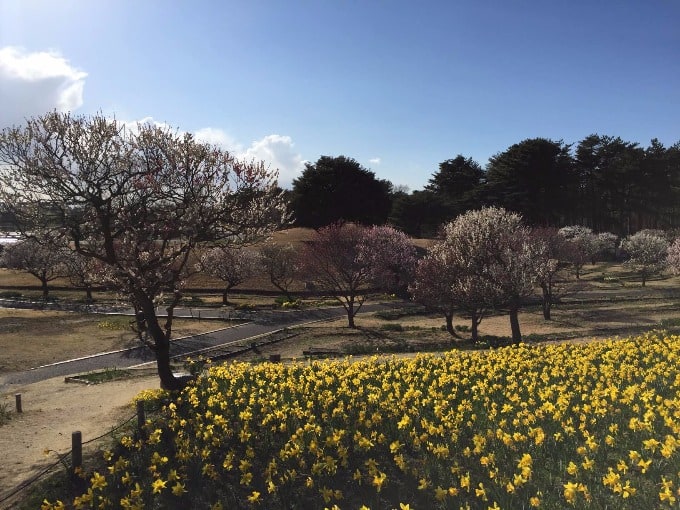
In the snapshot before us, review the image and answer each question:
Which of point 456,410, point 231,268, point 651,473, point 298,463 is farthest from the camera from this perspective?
point 231,268

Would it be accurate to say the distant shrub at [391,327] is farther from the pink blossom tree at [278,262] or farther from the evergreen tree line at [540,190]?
the evergreen tree line at [540,190]

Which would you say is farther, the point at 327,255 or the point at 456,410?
the point at 327,255

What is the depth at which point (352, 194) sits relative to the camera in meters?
73.8

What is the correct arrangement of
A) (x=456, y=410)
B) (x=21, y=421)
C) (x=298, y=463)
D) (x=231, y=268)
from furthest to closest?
(x=231, y=268)
(x=21, y=421)
(x=456, y=410)
(x=298, y=463)

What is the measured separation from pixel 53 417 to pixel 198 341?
15419 millimetres

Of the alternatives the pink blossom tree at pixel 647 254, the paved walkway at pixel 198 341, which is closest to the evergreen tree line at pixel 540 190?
the pink blossom tree at pixel 647 254

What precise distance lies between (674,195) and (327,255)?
198ft

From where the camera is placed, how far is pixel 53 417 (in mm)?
13180

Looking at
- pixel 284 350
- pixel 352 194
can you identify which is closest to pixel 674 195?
pixel 352 194

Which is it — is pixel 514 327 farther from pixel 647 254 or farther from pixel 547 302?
pixel 647 254

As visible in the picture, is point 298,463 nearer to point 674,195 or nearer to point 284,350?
point 284,350

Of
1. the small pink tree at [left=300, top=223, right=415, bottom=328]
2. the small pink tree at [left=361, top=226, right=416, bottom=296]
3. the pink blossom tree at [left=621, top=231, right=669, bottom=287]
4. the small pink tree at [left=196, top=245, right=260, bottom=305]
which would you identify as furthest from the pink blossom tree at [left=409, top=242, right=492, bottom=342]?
the pink blossom tree at [left=621, top=231, right=669, bottom=287]

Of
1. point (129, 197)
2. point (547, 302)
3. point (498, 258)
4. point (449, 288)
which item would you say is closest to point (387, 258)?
point (547, 302)

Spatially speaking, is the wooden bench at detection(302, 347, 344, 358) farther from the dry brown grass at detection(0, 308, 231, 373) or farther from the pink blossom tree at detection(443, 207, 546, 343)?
the dry brown grass at detection(0, 308, 231, 373)
